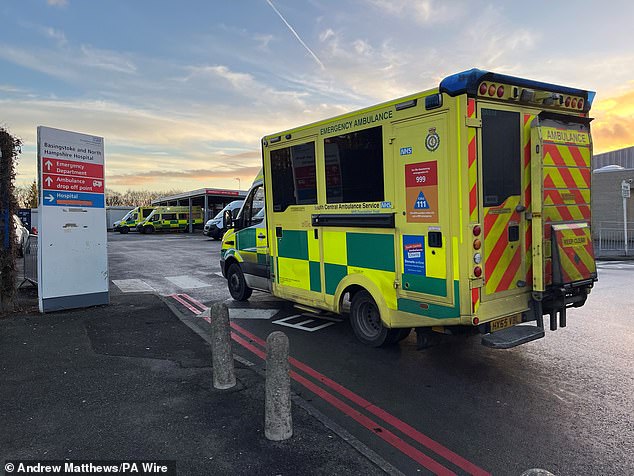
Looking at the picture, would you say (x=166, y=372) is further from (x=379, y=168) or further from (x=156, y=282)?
(x=156, y=282)

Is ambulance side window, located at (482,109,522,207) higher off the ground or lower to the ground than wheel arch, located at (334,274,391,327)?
higher

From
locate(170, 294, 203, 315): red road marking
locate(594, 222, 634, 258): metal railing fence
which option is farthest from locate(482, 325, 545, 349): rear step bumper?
locate(594, 222, 634, 258): metal railing fence

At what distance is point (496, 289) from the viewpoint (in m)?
5.02

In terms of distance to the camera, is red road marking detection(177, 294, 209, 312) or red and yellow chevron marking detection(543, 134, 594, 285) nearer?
red and yellow chevron marking detection(543, 134, 594, 285)

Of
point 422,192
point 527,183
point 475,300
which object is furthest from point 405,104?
point 475,300

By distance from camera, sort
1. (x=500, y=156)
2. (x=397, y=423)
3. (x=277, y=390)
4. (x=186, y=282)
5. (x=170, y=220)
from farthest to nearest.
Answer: (x=170, y=220)
(x=186, y=282)
(x=500, y=156)
(x=397, y=423)
(x=277, y=390)

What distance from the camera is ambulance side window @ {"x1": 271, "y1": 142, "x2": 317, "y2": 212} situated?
22.1ft

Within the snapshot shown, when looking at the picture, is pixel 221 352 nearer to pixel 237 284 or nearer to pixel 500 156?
pixel 500 156

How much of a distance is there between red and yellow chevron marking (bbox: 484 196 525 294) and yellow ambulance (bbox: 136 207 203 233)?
41.0 metres

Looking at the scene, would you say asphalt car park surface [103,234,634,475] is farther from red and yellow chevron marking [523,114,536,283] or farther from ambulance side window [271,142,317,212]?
ambulance side window [271,142,317,212]

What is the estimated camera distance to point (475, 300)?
480 cm

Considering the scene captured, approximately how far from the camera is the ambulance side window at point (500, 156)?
16.0 feet

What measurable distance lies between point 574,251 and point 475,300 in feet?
4.67

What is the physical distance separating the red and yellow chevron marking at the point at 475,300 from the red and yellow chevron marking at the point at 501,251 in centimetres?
17
